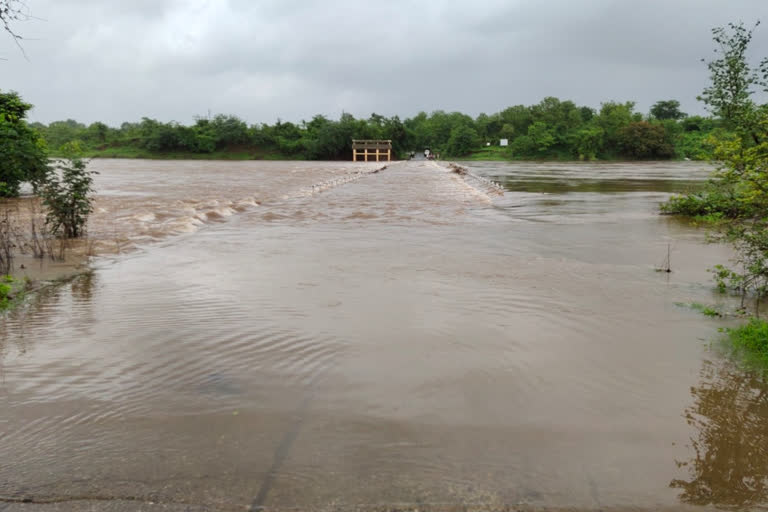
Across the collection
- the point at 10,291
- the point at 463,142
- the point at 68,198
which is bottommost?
the point at 10,291

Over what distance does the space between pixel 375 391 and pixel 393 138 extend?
3854 inches

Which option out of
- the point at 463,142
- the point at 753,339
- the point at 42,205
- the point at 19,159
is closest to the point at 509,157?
the point at 463,142

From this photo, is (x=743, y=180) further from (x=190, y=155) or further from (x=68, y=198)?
(x=190, y=155)

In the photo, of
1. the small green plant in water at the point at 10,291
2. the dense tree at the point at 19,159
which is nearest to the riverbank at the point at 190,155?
the dense tree at the point at 19,159

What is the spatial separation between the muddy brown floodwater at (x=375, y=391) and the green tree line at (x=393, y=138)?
82.8m

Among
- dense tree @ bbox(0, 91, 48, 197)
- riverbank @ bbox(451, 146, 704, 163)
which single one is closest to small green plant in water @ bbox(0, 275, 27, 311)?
dense tree @ bbox(0, 91, 48, 197)

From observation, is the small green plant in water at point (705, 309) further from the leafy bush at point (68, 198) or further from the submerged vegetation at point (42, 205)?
the leafy bush at point (68, 198)

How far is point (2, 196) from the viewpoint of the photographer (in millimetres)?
21656

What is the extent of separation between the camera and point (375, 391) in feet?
14.8

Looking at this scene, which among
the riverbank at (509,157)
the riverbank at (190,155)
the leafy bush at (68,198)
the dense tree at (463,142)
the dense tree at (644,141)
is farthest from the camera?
the dense tree at (463,142)

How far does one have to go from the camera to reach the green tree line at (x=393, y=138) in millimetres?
85125

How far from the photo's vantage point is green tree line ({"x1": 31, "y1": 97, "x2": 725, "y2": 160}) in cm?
8512

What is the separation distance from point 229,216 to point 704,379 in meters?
14.8

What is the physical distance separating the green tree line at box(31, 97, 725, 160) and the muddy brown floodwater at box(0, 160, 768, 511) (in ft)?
272
